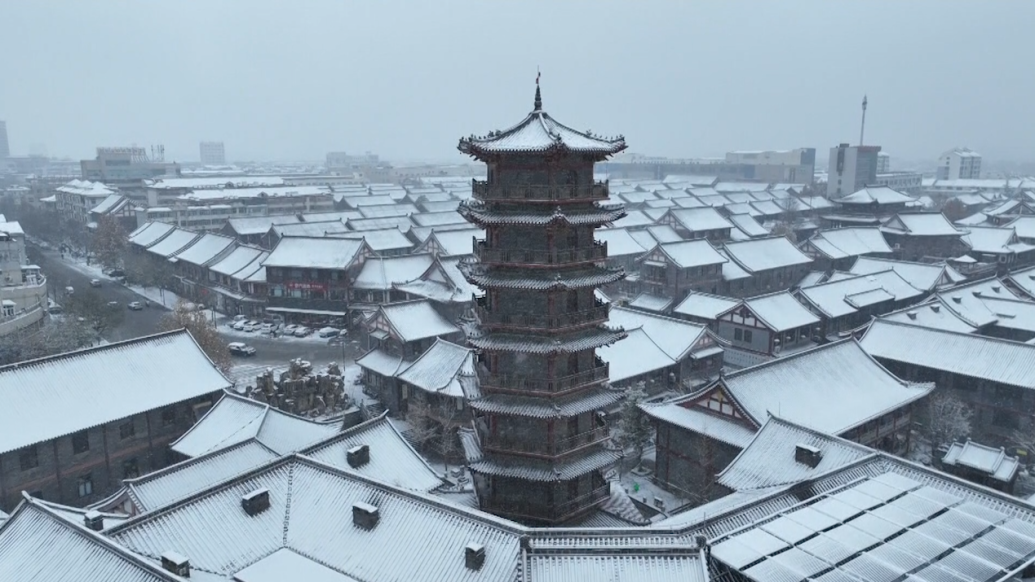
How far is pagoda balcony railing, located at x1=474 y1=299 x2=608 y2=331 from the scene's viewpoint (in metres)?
31.4

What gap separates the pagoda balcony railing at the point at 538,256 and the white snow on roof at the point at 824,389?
1472 centimetres

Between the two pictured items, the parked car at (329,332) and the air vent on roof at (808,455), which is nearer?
the air vent on roof at (808,455)

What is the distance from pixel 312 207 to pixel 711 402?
416ft

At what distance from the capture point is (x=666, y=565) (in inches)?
921

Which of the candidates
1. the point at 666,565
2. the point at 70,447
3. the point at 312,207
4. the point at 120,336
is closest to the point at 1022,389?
the point at 666,565

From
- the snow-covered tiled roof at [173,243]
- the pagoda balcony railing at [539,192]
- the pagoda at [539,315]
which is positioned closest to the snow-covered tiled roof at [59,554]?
the pagoda at [539,315]

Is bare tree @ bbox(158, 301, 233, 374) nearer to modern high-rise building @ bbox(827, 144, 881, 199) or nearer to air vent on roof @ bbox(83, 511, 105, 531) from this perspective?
air vent on roof @ bbox(83, 511, 105, 531)

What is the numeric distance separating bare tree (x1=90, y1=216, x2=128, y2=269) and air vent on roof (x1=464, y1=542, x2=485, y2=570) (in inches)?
3993

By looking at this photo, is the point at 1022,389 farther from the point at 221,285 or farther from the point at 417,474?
the point at 221,285

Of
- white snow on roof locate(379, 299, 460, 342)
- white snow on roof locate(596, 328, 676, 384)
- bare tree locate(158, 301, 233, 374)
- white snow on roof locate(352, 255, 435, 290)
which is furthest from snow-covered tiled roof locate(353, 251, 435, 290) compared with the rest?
white snow on roof locate(596, 328, 676, 384)

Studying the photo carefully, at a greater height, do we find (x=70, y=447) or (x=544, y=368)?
(x=544, y=368)

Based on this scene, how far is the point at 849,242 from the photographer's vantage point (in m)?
103

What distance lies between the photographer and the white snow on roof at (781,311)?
65.7 m

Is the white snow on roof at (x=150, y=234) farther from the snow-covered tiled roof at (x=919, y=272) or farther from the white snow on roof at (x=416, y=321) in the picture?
the snow-covered tiled roof at (x=919, y=272)
